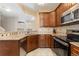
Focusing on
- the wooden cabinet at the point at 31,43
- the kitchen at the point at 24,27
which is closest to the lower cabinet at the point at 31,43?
the wooden cabinet at the point at 31,43

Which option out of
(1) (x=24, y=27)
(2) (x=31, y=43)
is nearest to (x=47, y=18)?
(2) (x=31, y=43)

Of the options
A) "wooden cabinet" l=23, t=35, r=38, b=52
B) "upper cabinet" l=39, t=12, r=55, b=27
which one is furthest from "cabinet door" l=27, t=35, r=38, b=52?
"upper cabinet" l=39, t=12, r=55, b=27

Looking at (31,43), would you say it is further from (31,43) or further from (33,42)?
(33,42)

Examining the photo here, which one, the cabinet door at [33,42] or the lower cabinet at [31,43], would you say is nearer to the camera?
the cabinet door at [33,42]

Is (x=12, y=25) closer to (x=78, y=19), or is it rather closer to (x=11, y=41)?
A: (x=11, y=41)

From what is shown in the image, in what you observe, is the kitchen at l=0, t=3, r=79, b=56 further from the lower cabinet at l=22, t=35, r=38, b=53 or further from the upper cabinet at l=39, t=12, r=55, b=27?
the upper cabinet at l=39, t=12, r=55, b=27

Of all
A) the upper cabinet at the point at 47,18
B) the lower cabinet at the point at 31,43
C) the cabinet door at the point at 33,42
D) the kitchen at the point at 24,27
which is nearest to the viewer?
the kitchen at the point at 24,27

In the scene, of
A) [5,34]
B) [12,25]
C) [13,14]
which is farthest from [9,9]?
[5,34]

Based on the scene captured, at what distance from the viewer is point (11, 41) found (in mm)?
2277

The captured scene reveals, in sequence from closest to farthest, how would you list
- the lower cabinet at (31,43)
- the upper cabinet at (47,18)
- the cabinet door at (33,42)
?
the cabinet door at (33,42)
the lower cabinet at (31,43)
the upper cabinet at (47,18)

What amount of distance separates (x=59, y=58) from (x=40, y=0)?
2.40 feet

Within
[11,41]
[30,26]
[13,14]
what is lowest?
[11,41]

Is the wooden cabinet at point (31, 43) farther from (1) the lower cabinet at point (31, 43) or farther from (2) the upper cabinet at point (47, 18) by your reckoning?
(2) the upper cabinet at point (47, 18)

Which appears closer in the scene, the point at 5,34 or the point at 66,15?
the point at 5,34
